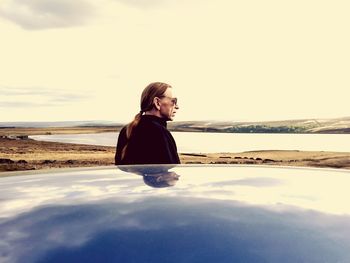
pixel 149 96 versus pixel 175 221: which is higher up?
pixel 149 96

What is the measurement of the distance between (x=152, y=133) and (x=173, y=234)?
2.43 meters

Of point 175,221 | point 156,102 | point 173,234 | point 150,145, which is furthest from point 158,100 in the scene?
point 173,234

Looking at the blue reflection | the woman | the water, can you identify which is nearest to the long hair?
the woman

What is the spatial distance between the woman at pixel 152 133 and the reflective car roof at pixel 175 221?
4.98ft

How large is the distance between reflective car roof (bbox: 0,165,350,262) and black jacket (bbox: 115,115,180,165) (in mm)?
1508

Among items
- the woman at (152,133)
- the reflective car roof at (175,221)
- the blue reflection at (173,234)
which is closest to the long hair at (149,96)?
the woman at (152,133)

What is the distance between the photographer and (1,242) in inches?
52.4

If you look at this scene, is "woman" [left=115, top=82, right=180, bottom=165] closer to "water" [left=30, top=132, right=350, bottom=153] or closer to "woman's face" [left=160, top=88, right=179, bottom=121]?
"woman's face" [left=160, top=88, right=179, bottom=121]

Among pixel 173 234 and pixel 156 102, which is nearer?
pixel 173 234

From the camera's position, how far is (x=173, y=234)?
1315mm

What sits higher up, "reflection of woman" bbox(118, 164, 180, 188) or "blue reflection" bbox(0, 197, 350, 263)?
"reflection of woman" bbox(118, 164, 180, 188)

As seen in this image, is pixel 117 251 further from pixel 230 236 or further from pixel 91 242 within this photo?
pixel 230 236

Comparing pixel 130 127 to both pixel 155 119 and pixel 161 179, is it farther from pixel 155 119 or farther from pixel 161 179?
pixel 161 179

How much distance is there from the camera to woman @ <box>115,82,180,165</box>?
370cm
